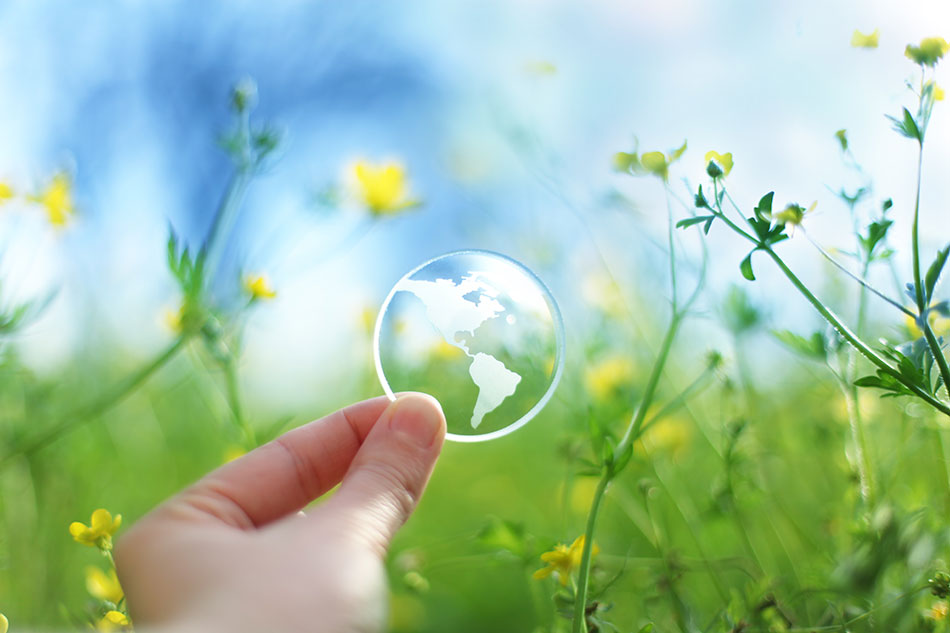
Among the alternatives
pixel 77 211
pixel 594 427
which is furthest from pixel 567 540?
pixel 77 211

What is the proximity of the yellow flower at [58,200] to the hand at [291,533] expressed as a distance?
3.15 ft

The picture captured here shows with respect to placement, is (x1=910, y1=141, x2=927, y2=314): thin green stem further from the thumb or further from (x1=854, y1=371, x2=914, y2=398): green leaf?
the thumb

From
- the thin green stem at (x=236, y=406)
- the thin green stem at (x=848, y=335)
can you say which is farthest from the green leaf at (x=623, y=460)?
the thin green stem at (x=236, y=406)

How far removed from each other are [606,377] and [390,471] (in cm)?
82

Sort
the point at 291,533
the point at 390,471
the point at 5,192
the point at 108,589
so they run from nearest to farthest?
the point at 291,533, the point at 390,471, the point at 108,589, the point at 5,192

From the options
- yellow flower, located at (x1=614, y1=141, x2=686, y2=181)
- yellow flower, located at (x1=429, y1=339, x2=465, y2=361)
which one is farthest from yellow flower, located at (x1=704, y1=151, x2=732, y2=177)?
yellow flower, located at (x1=429, y1=339, x2=465, y2=361)

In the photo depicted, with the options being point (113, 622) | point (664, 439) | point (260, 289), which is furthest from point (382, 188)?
point (113, 622)

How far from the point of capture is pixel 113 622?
2.61 ft

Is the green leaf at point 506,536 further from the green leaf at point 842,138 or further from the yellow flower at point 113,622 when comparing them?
the green leaf at point 842,138

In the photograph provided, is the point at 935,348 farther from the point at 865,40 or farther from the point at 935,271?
the point at 865,40

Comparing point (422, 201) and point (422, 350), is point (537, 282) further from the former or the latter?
point (422, 201)

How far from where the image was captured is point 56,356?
2.22 metres

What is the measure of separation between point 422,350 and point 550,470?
148 cm

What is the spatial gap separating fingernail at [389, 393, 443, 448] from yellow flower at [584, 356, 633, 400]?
680mm
